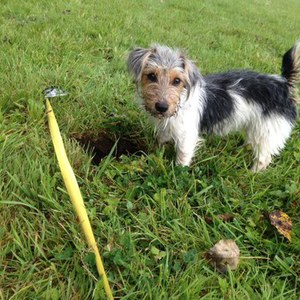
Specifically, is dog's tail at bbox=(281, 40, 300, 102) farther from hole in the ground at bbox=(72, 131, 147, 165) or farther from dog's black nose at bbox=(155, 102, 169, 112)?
hole in the ground at bbox=(72, 131, 147, 165)

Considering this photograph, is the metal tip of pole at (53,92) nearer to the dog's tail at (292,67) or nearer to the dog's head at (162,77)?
the dog's head at (162,77)

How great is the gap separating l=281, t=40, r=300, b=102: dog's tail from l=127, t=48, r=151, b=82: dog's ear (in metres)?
1.46

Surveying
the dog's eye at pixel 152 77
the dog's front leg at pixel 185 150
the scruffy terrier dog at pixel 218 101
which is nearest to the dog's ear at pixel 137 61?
the scruffy terrier dog at pixel 218 101

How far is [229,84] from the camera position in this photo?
357 centimetres

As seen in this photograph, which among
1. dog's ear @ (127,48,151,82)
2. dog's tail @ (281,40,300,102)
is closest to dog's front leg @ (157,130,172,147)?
dog's ear @ (127,48,151,82)

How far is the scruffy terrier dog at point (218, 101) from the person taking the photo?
3111 millimetres

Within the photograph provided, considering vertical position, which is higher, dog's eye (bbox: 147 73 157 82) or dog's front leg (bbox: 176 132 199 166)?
dog's eye (bbox: 147 73 157 82)

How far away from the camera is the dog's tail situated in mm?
3436

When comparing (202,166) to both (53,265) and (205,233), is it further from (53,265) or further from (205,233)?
(53,265)

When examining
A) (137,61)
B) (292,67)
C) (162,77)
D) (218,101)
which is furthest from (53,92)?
(292,67)

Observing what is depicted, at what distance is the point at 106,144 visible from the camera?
136 inches

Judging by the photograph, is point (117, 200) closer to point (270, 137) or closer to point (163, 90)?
point (163, 90)

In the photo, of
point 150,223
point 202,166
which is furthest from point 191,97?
point 150,223

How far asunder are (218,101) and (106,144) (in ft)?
4.06
